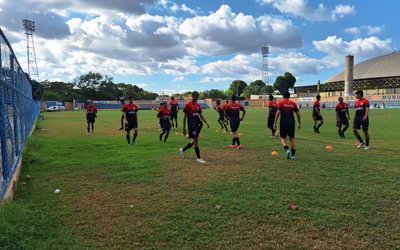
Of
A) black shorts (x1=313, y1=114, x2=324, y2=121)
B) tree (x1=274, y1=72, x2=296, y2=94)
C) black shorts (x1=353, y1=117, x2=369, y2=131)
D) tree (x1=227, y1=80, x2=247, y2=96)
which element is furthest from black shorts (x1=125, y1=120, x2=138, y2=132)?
tree (x1=227, y1=80, x2=247, y2=96)

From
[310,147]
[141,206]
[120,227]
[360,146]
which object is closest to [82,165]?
[141,206]

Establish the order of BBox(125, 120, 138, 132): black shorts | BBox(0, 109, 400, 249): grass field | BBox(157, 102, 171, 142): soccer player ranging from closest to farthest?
BBox(0, 109, 400, 249): grass field, BBox(125, 120, 138, 132): black shorts, BBox(157, 102, 171, 142): soccer player

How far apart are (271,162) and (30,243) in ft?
19.9

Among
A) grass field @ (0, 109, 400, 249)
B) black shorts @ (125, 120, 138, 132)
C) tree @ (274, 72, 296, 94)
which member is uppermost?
tree @ (274, 72, 296, 94)

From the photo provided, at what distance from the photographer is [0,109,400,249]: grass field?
13.0 ft

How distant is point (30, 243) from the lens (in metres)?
3.79

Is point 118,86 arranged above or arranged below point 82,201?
above

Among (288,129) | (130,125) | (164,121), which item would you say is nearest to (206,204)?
(288,129)

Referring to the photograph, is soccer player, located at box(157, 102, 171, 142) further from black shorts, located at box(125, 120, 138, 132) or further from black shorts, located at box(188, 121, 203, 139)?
black shorts, located at box(188, 121, 203, 139)

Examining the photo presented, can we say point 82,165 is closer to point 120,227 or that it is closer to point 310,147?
point 120,227

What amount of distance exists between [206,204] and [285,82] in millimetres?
112980

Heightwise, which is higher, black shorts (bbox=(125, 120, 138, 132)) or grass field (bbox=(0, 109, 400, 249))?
black shorts (bbox=(125, 120, 138, 132))

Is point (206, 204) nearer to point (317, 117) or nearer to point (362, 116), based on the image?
point (362, 116)

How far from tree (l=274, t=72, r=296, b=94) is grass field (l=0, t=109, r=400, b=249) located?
10718 centimetres
